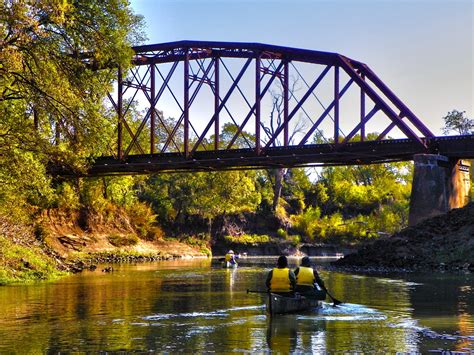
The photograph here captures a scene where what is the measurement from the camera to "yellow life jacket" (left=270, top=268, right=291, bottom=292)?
75.1 feet

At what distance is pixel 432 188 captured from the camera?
51156 mm

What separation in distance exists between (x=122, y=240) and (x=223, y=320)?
168ft

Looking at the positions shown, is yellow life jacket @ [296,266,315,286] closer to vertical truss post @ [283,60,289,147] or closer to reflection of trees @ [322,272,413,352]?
reflection of trees @ [322,272,413,352]

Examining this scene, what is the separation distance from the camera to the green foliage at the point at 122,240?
231 ft

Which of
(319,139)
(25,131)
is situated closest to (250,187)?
(319,139)

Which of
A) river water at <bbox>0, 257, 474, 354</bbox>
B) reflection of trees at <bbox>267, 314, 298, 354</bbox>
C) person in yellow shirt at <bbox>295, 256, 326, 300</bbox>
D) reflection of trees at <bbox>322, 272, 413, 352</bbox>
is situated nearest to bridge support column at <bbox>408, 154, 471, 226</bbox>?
river water at <bbox>0, 257, 474, 354</bbox>

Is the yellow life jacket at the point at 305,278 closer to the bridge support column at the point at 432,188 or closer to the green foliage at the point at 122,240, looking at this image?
the bridge support column at the point at 432,188

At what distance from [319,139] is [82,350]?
337ft

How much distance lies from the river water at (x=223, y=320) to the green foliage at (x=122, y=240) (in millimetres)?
35600

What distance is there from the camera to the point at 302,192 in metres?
108

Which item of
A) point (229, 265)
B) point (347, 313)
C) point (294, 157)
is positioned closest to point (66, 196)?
point (229, 265)

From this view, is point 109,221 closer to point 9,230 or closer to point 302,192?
point 9,230

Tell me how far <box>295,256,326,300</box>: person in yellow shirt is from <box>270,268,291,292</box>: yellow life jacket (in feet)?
5.58

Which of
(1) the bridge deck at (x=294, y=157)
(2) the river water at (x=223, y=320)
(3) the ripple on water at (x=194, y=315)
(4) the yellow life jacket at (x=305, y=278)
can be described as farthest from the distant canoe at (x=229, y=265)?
(3) the ripple on water at (x=194, y=315)
